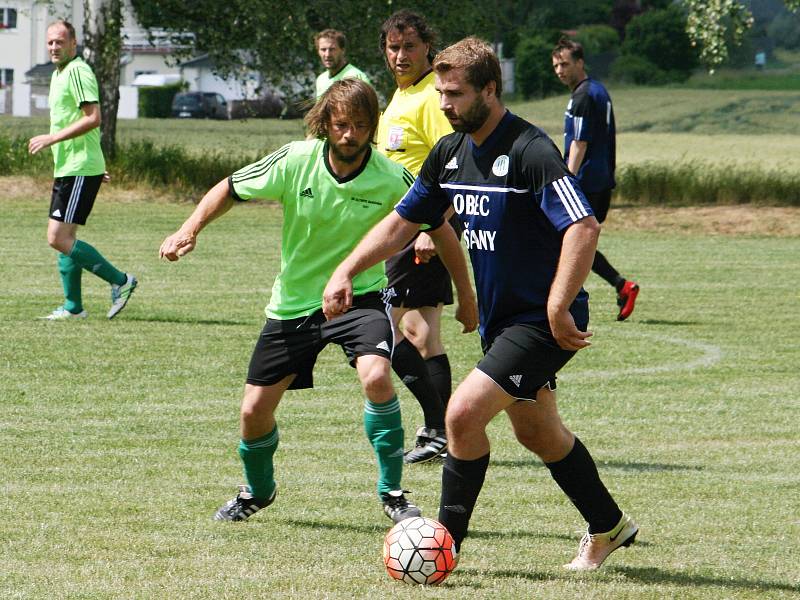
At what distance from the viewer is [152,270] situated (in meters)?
15.5

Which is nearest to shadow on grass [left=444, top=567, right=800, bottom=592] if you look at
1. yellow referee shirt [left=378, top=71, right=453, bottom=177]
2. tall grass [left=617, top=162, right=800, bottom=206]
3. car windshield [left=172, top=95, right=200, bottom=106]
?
yellow referee shirt [left=378, top=71, right=453, bottom=177]

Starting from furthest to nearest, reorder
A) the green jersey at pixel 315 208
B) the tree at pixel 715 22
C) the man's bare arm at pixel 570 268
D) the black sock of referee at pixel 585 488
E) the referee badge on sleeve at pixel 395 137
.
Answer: the tree at pixel 715 22, the referee badge on sleeve at pixel 395 137, the green jersey at pixel 315 208, the black sock of referee at pixel 585 488, the man's bare arm at pixel 570 268

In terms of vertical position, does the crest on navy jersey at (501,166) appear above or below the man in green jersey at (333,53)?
above

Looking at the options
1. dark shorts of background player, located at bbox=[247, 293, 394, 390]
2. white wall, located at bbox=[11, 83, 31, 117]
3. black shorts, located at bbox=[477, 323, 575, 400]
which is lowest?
white wall, located at bbox=[11, 83, 31, 117]

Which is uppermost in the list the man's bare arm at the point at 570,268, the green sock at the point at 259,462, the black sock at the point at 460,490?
the man's bare arm at the point at 570,268

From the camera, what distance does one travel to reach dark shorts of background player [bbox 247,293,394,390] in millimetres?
5750

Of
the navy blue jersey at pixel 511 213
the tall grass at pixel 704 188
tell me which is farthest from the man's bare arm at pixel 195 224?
the tall grass at pixel 704 188

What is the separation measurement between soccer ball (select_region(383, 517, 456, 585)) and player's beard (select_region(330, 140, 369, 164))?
1552 millimetres

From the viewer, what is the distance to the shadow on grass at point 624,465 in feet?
23.1

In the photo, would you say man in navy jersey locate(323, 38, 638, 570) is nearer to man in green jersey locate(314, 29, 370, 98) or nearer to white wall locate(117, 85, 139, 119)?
man in green jersey locate(314, 29, 370, 98)

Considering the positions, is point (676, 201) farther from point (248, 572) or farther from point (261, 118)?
point (261, 118)

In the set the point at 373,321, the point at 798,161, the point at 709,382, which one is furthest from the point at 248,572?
the point at 798,161

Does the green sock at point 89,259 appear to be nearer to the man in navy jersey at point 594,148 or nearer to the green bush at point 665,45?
the man in navy jersey at point 594,148

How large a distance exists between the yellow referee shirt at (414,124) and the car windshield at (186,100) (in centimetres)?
6675
